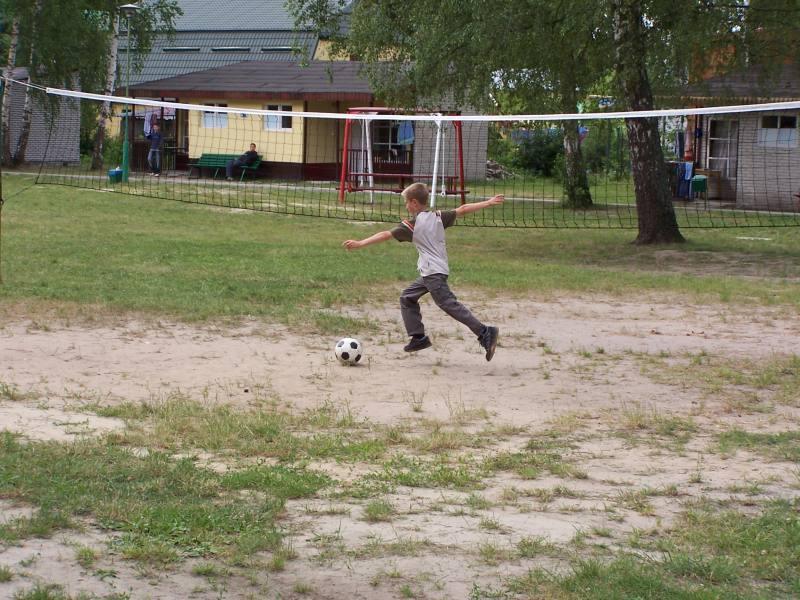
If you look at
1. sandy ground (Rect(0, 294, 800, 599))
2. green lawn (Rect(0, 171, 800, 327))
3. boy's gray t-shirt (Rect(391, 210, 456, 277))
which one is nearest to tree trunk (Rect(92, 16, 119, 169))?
green lawn (Rect(0, 171, 800, 327))

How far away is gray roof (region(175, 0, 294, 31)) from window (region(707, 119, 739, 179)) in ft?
64.5

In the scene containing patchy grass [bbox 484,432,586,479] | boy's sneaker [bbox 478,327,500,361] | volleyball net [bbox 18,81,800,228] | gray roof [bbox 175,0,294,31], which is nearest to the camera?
patchy grass [bbox 484,432,586,479]

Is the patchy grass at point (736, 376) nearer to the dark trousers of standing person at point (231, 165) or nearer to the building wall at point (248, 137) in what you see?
the dark trousers of standing person at point (231, 165)

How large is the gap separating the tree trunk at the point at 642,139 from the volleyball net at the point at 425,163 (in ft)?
1.17

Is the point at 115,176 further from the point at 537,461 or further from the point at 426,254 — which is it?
the point at 537,461

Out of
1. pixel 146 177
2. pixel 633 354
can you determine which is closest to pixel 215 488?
pixel 633 354

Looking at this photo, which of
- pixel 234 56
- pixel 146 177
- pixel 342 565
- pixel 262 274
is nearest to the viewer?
pixel 342 565

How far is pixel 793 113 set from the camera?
98.8 ft

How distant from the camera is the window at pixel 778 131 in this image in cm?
3052

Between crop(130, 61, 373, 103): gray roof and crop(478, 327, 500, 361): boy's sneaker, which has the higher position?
crop(130, 61, 373, 103): gray roof

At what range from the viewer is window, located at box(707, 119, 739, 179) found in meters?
32.5

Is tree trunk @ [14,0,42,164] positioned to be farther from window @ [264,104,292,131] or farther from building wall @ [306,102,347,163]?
building wall @ [306,102,347,163]

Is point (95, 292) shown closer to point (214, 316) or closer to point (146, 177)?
point (214, 316)

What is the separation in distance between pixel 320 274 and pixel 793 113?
19.3 meters
